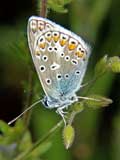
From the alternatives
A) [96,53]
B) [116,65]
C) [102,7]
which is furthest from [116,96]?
[116,65]

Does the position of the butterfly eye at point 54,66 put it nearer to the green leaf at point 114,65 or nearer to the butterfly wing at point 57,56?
the butterfly wing at point 57,56

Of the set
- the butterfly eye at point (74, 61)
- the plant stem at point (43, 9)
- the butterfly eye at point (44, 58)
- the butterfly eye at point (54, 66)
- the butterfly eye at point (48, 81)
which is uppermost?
the plant stem at point (43, 9)

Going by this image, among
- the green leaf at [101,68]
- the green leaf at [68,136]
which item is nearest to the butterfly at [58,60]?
the green leaf at [101,68]

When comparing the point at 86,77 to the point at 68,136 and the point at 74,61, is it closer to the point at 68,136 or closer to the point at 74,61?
the point at 74,61

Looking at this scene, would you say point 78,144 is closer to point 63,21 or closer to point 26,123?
point 63,21

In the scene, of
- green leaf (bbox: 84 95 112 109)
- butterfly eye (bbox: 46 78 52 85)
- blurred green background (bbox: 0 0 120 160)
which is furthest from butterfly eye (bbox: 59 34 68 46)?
blurred green background (bbox: 0 0 120 160)

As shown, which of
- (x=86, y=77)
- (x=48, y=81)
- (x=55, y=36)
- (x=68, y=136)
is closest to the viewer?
(x=68, y=136)

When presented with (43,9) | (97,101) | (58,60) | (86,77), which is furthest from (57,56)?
(86,77)

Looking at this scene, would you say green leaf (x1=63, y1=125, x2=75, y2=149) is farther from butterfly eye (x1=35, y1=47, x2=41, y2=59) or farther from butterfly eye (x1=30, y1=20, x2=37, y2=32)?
butterfly eye (x1=30, y1=20, x2=37, y2=32)
